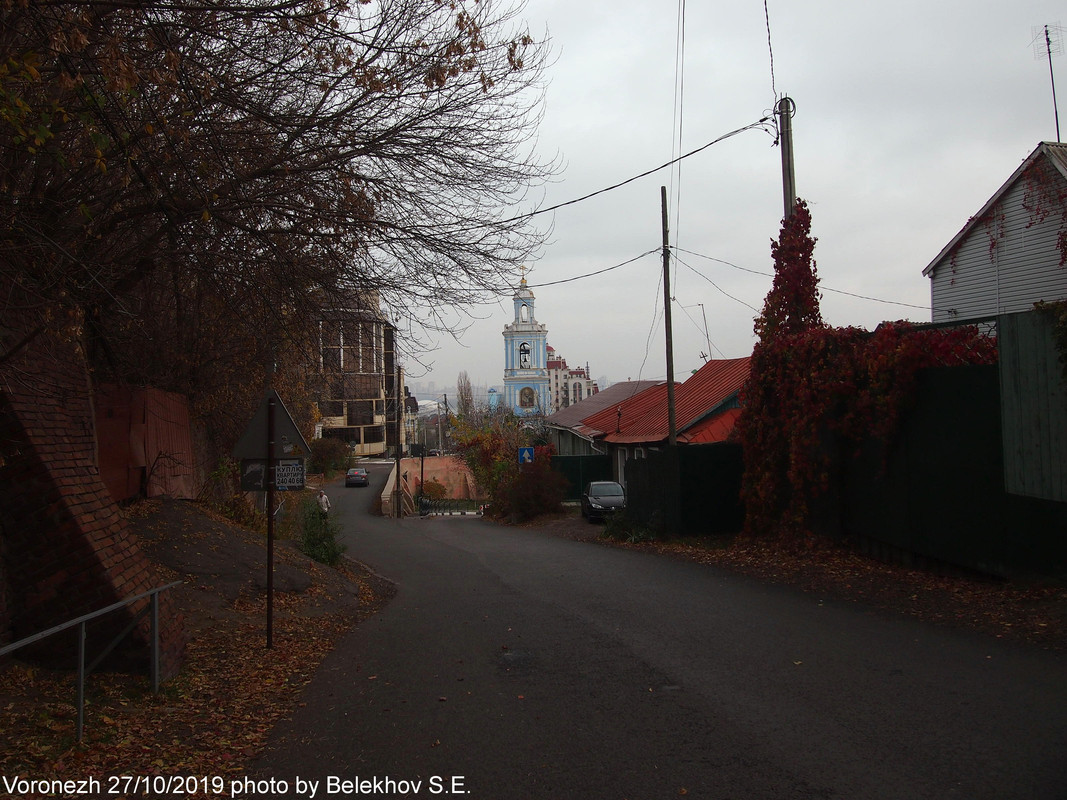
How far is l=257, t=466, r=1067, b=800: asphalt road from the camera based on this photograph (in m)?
4.97

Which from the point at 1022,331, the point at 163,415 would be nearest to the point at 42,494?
the point at 163,415

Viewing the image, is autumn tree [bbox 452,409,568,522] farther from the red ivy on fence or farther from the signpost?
the signpost

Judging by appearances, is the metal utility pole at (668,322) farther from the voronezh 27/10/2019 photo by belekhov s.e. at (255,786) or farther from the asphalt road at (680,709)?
the voronezh 27/10/2019 photo by belekhov s.e. at (255,786)

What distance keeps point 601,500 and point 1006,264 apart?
1382 centimetres

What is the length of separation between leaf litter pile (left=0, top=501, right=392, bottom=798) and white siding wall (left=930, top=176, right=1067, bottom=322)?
1459 cm

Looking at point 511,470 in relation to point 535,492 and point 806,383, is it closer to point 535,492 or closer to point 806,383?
point 535,492

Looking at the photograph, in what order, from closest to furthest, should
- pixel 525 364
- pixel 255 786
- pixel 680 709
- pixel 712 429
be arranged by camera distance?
1. pixel 255 786
2. pixel 680 709
3. pixel 712 429
4. pixel 525 364

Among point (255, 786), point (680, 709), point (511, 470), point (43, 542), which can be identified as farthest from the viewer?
point (511, 470)

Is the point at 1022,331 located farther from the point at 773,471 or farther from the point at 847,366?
the point at 773,471

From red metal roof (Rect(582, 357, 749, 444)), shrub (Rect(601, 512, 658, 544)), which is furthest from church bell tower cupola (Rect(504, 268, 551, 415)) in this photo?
shrub (Rect(601, 512, 658, 544))

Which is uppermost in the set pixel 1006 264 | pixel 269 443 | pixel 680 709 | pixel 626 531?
pixel 1006 264

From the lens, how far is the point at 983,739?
5.38 meters

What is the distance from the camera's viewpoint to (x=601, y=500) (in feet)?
91.9

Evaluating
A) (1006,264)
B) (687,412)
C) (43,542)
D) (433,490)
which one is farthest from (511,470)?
(43,542)
